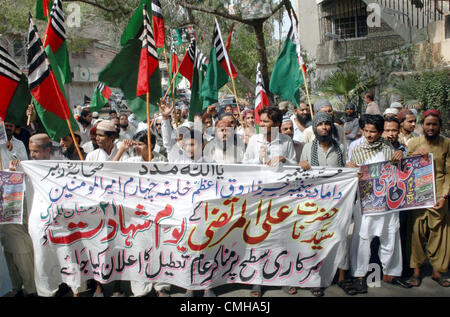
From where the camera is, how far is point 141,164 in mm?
4219

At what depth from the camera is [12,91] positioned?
455 cm

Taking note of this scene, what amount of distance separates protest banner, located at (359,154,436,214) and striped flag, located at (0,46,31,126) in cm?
383

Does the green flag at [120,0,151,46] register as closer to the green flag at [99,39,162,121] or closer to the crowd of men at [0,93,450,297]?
the green flag at [99,39,162,121]

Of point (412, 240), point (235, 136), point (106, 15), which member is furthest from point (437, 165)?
point (106, 15)

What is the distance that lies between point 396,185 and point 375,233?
1.73ft

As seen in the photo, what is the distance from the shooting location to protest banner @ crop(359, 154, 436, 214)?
13.5 feet

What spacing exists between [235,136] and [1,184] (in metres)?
2.94

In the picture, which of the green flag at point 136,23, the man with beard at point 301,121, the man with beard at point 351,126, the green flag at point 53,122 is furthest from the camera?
the man with beard at point 351,126

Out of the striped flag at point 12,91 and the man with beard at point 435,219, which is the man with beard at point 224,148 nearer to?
the man with beard at point 435,219

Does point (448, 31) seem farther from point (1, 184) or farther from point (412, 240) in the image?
point (1, 184)

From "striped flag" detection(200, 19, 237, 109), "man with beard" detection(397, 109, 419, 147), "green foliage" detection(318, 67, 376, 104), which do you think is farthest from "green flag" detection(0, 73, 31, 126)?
"green foliage" detection(318, 67, 376, 104)

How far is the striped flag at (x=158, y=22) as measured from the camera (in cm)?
546

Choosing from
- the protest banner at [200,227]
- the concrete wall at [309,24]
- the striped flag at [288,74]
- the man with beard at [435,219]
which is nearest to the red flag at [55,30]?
the protest banner at [200,227]

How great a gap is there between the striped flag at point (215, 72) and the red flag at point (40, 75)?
97.6 inches
